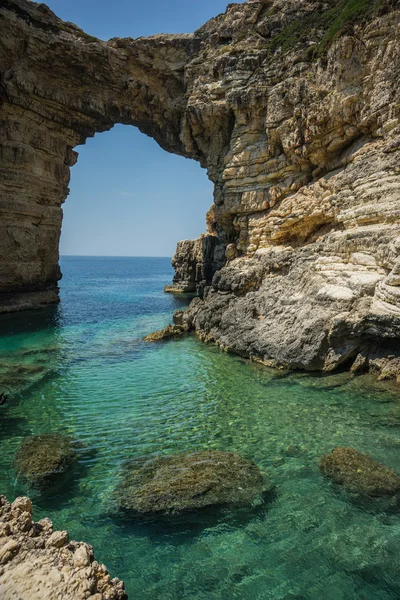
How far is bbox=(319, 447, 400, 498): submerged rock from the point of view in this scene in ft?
25.2

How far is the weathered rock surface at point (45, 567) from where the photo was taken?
3812 millimetres

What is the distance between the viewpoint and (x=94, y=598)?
3758 millimetres

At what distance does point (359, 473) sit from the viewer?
8.21 meters

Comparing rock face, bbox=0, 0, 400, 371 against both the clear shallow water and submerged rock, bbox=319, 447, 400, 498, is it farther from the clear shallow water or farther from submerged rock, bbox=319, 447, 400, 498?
submerged rock, bbox=319, 447, 400, 498

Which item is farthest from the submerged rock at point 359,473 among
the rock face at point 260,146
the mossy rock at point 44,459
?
the mossy rock at point 44,459

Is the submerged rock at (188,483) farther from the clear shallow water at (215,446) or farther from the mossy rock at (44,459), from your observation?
the mossy rock at (44,459)

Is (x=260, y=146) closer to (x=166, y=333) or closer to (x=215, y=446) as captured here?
(x=166, y=333)

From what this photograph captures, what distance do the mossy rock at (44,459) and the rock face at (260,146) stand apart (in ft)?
32.8

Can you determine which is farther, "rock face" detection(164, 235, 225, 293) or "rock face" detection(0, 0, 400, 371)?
"rock face" detection(164, 235, 225, 293)

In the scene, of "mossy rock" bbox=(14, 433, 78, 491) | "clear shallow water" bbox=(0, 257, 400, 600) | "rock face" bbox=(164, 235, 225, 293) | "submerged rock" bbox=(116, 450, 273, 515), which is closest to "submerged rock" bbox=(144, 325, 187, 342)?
"clear shallow water" bbox=(0, 257, 400, 600)

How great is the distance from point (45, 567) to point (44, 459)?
5.33 meters

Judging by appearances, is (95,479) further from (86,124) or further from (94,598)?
(86,124)

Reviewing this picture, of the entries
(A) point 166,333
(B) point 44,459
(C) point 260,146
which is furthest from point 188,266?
(B) point 44,459

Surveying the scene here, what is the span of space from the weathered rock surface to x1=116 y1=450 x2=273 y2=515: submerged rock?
2.93m
